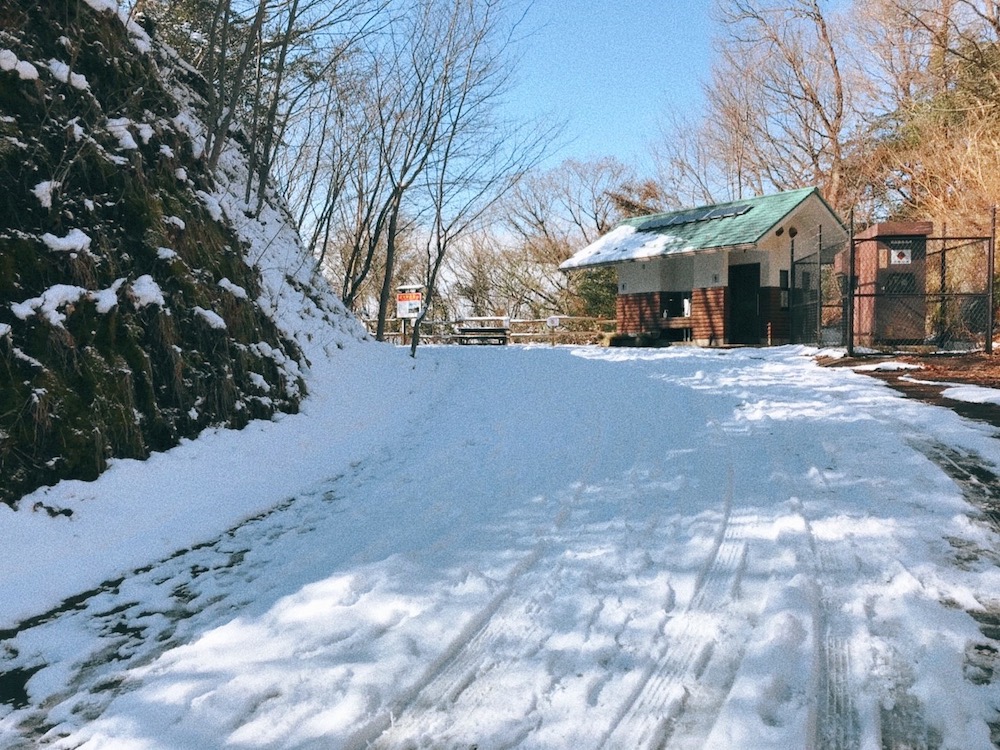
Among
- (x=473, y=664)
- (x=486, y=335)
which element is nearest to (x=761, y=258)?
(x=486, y=335)

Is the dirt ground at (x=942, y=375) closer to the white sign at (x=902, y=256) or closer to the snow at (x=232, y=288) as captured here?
the white sign at (x=902, y=256)

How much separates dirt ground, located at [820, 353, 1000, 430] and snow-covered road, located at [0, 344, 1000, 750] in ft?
2.80

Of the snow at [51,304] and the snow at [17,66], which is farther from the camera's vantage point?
the snow at [17,66]

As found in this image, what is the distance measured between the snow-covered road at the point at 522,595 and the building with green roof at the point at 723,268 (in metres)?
15.5

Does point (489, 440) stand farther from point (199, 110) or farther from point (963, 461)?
point (199, 110)

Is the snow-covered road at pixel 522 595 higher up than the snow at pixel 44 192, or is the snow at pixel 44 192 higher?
the snow at pixel 44 192

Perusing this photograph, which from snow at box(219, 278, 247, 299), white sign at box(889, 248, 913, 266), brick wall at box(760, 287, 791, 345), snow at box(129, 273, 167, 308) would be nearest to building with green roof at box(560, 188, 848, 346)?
brick wall at box(760, 287, 791, 345)

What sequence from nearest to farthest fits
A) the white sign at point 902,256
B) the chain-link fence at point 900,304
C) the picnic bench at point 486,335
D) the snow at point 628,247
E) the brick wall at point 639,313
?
the chain-link fence at point 900,304, the white sign at point 902,256, the snow at point 628,247, the brick wall at point 639,313, the picnic bench at point 486,335

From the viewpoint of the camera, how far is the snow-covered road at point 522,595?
99.7 inches

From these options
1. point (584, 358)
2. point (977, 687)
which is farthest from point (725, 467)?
point (584, 358)

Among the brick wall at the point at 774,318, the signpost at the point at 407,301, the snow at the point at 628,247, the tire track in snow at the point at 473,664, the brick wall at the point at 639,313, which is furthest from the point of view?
the brick wall at the point at 639,313

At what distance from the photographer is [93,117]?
6.44m

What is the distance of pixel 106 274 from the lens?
578 cm

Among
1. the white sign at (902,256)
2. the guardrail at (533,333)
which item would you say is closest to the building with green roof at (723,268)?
the guardrail at (533,333)
